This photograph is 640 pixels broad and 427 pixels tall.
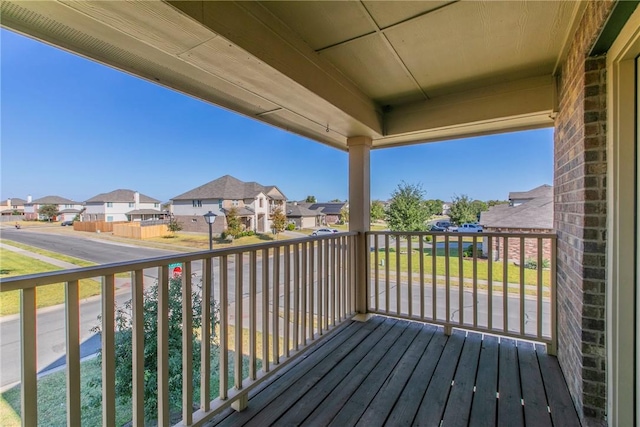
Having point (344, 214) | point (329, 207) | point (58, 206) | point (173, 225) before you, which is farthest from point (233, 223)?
point (344, 214)

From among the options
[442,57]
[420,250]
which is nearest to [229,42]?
[442,57]

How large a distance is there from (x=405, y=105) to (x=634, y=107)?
5.92 ft

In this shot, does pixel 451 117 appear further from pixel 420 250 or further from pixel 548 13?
pixel 420 250

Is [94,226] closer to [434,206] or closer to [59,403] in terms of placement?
[59,403]

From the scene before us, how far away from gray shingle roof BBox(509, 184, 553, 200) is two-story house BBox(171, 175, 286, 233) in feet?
7.72

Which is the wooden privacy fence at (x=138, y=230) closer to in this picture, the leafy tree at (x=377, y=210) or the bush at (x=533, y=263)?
the leafy tree at (x=377, y=210)

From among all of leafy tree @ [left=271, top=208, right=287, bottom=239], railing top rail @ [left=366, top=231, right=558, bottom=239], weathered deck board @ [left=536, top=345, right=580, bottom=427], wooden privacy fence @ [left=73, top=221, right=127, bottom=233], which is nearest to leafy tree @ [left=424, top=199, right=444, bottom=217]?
railing top rail @ [left=366, top=231, right=558, bottom=239]

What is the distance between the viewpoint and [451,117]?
2.73 m

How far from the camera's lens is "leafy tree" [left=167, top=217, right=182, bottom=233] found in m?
1.41

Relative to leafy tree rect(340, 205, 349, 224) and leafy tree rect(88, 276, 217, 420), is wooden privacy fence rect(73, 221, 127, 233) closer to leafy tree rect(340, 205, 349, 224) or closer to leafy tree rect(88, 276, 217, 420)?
leafy tree rect(88, 276, 217, 420)

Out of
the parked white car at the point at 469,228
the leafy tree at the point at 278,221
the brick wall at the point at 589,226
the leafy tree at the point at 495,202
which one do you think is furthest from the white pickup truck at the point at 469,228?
the leafy tree at the point at 278,221

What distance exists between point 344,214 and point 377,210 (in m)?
0.51

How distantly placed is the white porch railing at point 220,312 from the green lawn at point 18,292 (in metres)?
0.03

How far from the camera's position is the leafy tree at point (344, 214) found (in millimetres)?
3164
